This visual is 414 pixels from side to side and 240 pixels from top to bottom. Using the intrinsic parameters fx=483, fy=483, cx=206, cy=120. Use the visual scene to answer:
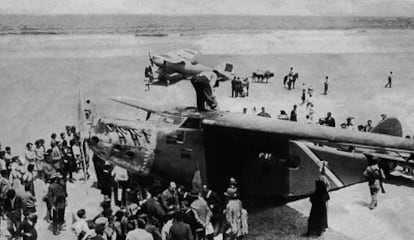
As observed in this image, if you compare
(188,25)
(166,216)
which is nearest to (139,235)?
(166,216)

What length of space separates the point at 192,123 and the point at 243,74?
938 inches

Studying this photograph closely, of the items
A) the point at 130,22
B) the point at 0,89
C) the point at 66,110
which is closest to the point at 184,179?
the point at 66,110

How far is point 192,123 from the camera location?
12.5 metres

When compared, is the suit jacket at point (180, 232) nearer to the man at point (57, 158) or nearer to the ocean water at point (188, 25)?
the man at point (57, 158)

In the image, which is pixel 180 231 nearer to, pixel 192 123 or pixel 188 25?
pixel 192 123

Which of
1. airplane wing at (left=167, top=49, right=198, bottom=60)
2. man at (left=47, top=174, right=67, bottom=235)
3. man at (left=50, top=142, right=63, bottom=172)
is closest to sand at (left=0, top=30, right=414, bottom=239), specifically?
man at (left=50, top=142, right=63, bottom=172)

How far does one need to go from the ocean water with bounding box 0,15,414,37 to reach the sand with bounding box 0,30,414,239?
1.76m

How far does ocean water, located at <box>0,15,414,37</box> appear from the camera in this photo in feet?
154

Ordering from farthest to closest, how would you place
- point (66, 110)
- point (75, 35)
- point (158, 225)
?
point (75, 35) < point (66, 110) < point (158, 225)

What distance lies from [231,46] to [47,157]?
103 feet

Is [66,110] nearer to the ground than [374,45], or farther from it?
nearer to the ground

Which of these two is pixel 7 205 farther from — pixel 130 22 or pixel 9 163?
pixel 130 22

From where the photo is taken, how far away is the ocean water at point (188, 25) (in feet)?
154

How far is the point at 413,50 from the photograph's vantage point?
1698 inches
